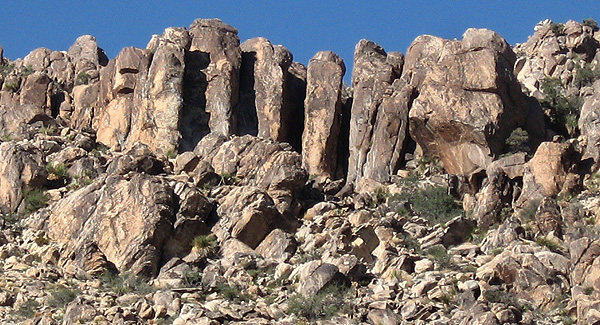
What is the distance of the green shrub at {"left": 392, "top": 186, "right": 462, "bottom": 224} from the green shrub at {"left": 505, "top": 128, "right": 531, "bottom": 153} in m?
4.04

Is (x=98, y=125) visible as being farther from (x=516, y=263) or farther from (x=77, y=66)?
(x=516, y=263)

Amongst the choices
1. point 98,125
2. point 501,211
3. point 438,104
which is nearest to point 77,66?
point 98,125

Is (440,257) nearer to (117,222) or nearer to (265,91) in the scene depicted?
(117,222)

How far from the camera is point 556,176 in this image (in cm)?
7081

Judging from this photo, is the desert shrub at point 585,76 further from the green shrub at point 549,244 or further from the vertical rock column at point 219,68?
the green shrub at point 549,244

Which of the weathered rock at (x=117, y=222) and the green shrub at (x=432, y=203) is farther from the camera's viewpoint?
the green shrub at (x=432, y=203)

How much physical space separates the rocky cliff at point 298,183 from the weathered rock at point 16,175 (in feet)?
0.26

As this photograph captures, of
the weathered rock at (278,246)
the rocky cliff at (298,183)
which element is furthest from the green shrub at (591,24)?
the weathered rock at (278,246)

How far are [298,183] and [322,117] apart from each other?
765 cm

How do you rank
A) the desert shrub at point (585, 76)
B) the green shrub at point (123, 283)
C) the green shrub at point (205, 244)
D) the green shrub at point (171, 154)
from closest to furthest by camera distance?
the green shrub at point (123, 283) → the green shrub at point (205, 244) → the green shrub at point (171, 154) → the desert shrub at point (585, 76)

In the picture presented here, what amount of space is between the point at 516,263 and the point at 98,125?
23.0m

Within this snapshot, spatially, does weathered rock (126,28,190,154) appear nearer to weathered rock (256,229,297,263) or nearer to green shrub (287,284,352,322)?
weathered rock (256,229,297,263)

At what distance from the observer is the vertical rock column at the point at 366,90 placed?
252 ft

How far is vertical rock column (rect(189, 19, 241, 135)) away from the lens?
3078 inches
